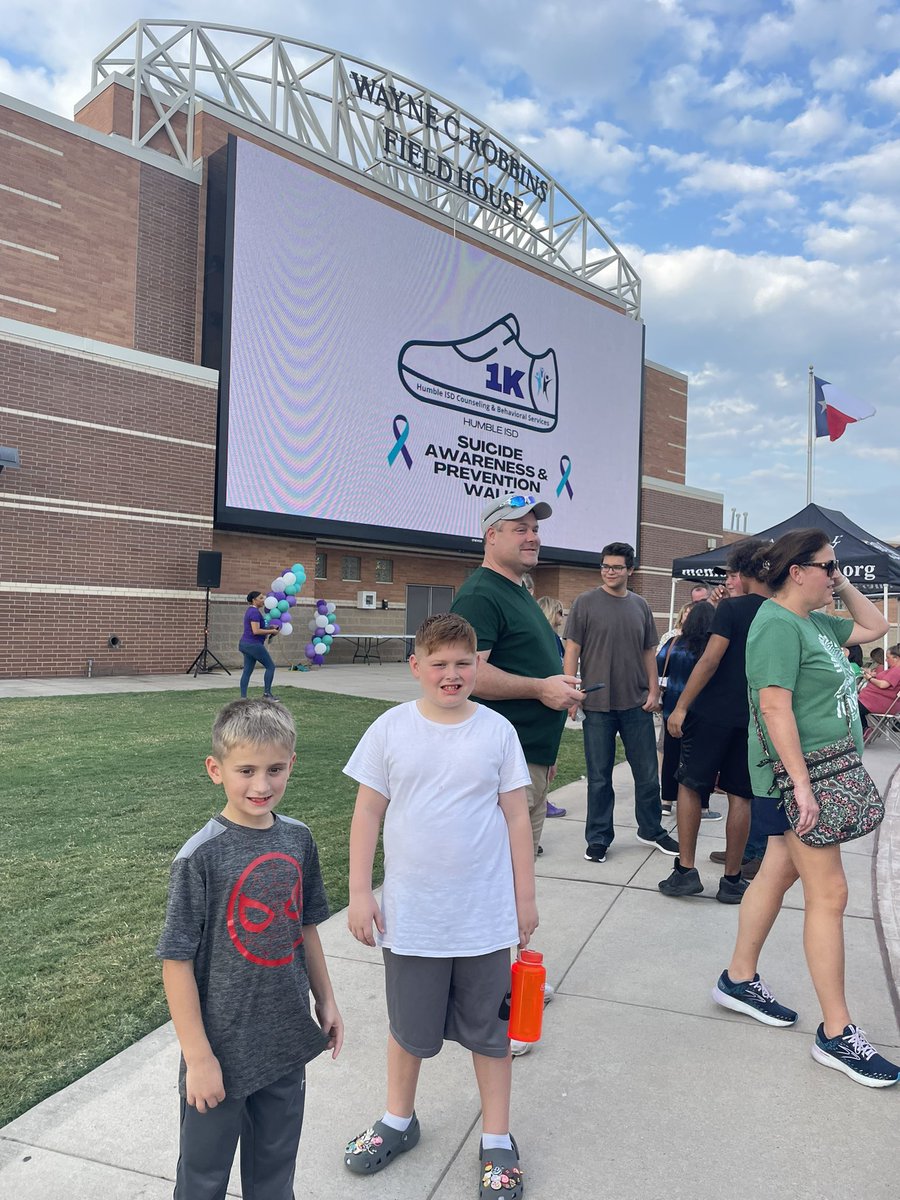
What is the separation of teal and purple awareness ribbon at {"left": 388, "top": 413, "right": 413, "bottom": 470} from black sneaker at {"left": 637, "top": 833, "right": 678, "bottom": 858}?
16.6m

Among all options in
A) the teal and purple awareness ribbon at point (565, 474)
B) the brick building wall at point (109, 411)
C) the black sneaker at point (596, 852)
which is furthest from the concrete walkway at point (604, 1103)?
the teal and purple awareness ribbon at point (565, 474)

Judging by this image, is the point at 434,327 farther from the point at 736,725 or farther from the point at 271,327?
the point at 736,725

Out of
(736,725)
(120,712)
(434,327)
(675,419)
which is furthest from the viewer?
(675,419)

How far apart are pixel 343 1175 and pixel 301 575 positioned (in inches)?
704

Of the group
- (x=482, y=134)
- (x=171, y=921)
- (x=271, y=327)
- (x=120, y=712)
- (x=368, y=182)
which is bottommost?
(x=120, y=712)

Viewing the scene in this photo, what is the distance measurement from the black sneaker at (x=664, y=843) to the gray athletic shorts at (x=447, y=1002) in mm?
3531

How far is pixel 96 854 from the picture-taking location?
5203mm

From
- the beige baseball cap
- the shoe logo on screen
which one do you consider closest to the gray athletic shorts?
the beige baseball cap

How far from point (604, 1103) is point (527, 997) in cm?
74

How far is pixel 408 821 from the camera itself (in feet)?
7.53

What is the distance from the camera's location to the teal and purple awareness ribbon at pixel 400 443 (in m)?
21.4

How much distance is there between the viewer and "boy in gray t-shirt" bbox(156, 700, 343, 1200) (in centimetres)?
173

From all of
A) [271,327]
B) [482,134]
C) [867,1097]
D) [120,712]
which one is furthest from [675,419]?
[867,1097]

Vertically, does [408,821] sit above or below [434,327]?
below
